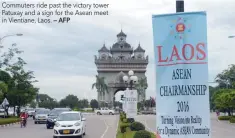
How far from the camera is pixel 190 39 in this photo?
242 inches

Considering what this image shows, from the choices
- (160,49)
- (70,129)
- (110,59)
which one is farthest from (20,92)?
(110,59)

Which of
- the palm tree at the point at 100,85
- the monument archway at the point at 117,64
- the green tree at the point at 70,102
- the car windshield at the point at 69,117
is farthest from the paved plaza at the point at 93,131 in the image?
the green tree at the point at 70,102

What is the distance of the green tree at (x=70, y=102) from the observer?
11306 centimetres

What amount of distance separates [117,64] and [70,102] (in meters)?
15.8

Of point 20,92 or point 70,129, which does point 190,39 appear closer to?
point 70,129

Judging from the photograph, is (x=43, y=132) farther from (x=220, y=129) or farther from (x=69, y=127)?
(x=220, y=129)

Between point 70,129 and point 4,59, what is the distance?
34638 millimetres

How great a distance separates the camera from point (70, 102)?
374 ft

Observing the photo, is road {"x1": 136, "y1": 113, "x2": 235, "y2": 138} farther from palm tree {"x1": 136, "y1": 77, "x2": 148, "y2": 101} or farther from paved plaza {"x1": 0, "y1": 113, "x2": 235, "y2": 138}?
palm tree {"x1": 136, "y1": 77, "x2": 148, "y2": 101}

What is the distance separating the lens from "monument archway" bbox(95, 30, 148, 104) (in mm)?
112925

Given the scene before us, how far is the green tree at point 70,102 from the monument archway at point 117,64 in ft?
26.6

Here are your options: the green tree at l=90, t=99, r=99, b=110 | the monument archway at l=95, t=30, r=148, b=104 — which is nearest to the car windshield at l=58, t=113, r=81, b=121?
the monument archway at l=95, t=30, r=148, b=104

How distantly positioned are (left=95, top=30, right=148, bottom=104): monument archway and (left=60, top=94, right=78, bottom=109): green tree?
8.10 meters

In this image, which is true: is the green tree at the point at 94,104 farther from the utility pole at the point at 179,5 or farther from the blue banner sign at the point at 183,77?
the blue banner sign at the point at 183,77
